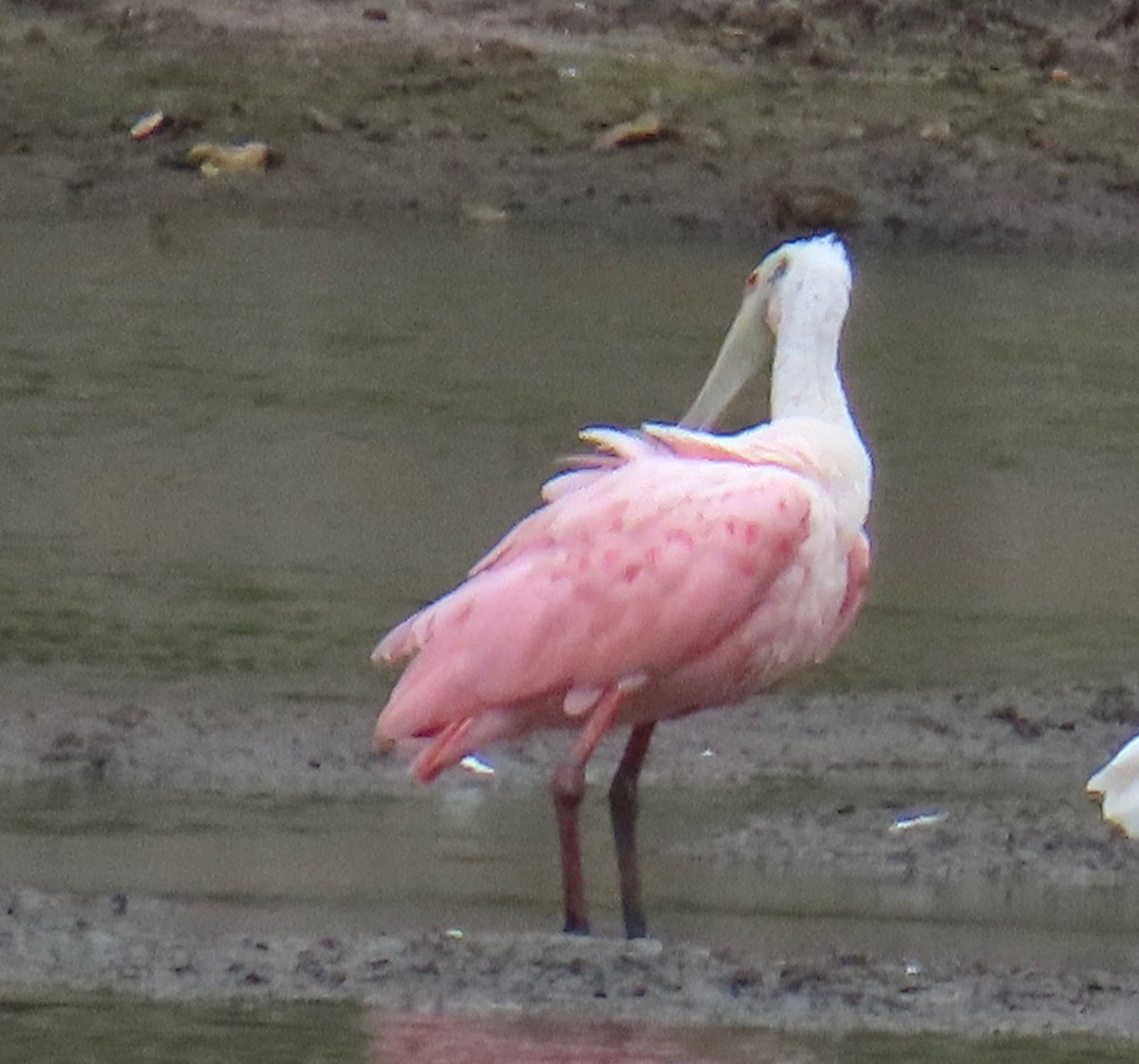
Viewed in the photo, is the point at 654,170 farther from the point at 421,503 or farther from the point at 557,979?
the point at 557,979

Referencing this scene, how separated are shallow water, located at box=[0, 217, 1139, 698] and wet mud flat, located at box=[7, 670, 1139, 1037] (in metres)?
0.58

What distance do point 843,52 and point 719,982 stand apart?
62.7 ft

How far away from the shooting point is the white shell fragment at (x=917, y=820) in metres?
8.68

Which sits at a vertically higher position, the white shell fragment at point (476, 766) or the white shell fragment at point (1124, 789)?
the white shell fragment at point (1124, 789)

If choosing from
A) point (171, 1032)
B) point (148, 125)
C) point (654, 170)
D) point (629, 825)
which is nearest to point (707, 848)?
point (629, 825)

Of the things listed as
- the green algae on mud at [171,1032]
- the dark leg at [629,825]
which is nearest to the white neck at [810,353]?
the dark leg at [629,825]

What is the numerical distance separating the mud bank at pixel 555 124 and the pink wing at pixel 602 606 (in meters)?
13.2

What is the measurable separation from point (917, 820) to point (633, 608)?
128 centimetres

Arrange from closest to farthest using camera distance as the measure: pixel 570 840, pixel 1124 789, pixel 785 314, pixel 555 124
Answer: pixel 1124 789 → pixel 570 840 → pixel 785 314 → pixel 555 124

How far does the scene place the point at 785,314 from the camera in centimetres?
857

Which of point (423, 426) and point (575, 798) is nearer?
point (575, 798)

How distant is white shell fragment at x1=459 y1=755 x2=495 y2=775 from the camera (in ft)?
30.1

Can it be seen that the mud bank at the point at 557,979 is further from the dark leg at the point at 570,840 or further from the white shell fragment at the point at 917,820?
the white shell fragment at the point at 917,820

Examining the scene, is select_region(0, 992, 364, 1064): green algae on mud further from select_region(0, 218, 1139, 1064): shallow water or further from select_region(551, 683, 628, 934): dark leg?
select_region(551, 683, 628, 934): dark leg
